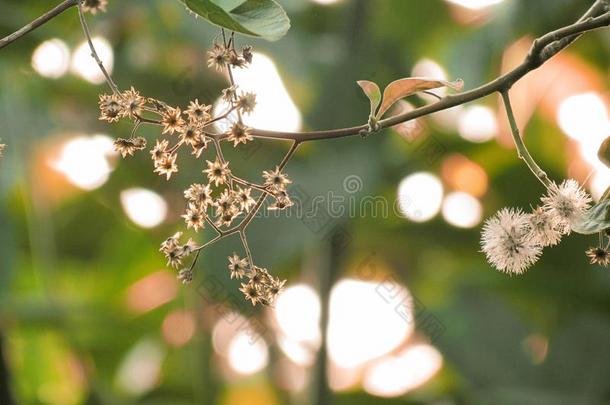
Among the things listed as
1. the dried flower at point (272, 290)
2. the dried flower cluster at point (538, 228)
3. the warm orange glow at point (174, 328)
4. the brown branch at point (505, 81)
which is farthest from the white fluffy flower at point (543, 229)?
the warm orange glow at point (174, 328)

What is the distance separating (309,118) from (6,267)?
82 centimetres

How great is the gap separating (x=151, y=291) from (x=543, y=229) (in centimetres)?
238

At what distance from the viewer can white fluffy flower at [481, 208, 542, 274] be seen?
0.76 m

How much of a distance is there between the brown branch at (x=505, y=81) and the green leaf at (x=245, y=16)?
3.3 inches

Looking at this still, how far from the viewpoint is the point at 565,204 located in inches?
29.7

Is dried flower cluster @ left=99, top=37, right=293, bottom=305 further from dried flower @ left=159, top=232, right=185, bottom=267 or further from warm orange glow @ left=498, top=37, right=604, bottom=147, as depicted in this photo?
warm orange glow @ left=498, top=37, right=604, bottom=147

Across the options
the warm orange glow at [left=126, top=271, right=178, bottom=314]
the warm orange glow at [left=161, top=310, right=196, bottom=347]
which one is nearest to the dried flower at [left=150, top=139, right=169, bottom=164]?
the warm orange glow at [left=161, top=310, right=196, bottom=347]

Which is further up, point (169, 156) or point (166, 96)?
point (166, 96)

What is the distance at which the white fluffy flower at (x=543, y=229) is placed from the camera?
749 mm

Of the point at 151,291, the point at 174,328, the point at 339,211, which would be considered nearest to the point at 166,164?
the point at 339,211

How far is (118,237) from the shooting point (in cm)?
270

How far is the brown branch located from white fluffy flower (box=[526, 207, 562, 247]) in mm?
126

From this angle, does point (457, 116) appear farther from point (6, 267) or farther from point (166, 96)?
point (6, 267)

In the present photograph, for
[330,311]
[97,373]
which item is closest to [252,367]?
[97,373]
